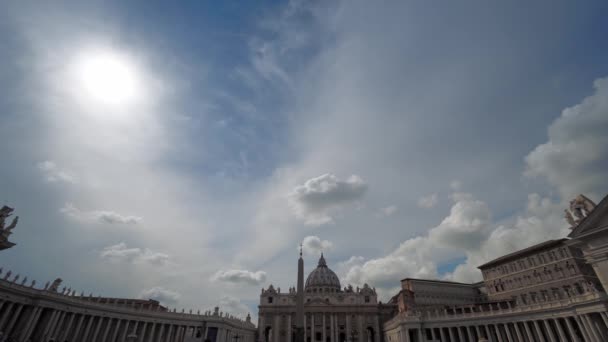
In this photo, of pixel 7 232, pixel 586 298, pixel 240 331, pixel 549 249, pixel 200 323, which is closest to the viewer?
pixel 7 232

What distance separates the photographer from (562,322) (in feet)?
149

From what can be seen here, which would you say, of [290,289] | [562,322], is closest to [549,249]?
[562,322]

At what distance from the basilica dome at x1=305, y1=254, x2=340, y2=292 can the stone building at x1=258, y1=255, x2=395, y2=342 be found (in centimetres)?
1739

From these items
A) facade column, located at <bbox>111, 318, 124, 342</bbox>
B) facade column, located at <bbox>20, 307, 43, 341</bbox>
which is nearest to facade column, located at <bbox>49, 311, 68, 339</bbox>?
facade column, located at <bbox>20, 307, 43, 341</bbox>

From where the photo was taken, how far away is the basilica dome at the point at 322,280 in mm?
118900

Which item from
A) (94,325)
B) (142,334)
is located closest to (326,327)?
(142,334)

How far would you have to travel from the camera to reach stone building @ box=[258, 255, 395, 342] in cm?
9294

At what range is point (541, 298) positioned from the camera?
56250mm

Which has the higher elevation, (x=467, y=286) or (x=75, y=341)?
(x=467, y=286)

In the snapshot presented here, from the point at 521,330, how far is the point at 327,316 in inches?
2255

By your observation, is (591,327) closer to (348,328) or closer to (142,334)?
(348,328)

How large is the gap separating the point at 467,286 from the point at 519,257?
92.4 ft

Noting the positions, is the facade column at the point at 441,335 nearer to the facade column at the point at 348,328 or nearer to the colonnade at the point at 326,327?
the facade column at the point at 348,328

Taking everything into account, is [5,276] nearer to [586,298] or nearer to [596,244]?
[596,244]
